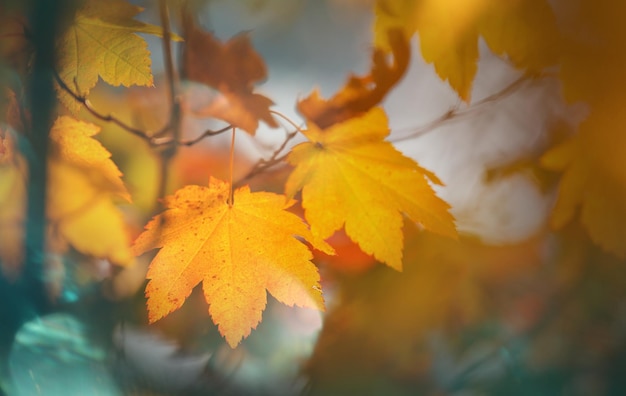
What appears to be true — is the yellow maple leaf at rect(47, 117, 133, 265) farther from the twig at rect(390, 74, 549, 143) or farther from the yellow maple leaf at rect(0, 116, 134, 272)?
the twig at rect(390, 74, 549, 143)

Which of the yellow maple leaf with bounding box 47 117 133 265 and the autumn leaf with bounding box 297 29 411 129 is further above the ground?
the autumn leaf with bounding box 297 29 411 129

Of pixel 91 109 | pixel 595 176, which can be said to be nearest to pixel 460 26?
pixel 595 176

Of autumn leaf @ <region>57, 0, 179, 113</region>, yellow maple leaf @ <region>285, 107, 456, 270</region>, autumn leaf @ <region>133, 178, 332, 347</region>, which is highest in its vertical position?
autumn leaf @ <region>57, 0, 179, 113</region>

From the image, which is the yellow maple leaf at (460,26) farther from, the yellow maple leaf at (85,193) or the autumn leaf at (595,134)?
the yellow maple leaf at (85,193)

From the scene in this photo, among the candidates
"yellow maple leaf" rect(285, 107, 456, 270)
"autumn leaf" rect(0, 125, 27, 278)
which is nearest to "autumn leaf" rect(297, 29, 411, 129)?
"yellow maple leaf" rect(285, 107, 456, 270)

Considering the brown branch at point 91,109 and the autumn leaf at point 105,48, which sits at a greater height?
the autumn leaf at point 105,48

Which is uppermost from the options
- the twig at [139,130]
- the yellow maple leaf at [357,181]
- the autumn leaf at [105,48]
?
the autumn leaf at [105,48]

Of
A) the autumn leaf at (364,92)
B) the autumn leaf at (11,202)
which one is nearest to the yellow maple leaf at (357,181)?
the autumn leaf at (364,92)
